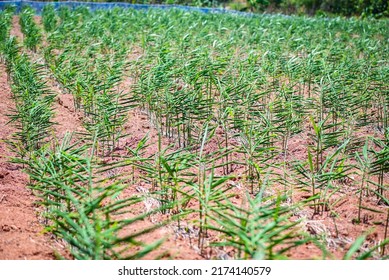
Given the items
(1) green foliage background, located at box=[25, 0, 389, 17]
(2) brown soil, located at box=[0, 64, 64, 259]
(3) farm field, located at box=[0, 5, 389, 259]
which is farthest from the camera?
(1) green foliage background, located at box=[25, 0, 389, 17]

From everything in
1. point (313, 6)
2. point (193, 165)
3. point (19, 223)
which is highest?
point (313, 6)

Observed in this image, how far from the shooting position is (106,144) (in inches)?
170

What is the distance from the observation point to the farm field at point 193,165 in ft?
7.61

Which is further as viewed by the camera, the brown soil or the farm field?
the brown soil

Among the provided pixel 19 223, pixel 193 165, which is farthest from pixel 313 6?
pixel 19 223

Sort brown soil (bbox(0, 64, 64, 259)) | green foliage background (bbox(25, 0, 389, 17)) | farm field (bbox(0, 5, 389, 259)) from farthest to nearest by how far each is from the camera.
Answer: green foliage background (bbox(25, 0, 389, 17))
brown soil (bbox(0, 64, 64, 259))
farm field (bbox(0, 5, 389, 259))

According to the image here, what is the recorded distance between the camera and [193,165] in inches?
121

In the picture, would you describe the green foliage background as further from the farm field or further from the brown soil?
the brown soil

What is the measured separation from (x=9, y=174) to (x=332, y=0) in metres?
25.4

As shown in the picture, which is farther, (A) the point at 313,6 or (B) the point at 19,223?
(A) the point at 313,6

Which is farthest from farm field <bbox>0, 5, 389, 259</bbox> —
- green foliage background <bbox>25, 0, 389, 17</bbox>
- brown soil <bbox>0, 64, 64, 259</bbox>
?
green foliage background <bbox>25, 0, 389, 17</bbox>

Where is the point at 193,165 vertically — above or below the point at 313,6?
below

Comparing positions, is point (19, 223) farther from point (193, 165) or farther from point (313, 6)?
point (313, 6)

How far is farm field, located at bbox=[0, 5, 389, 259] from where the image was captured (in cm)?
232
